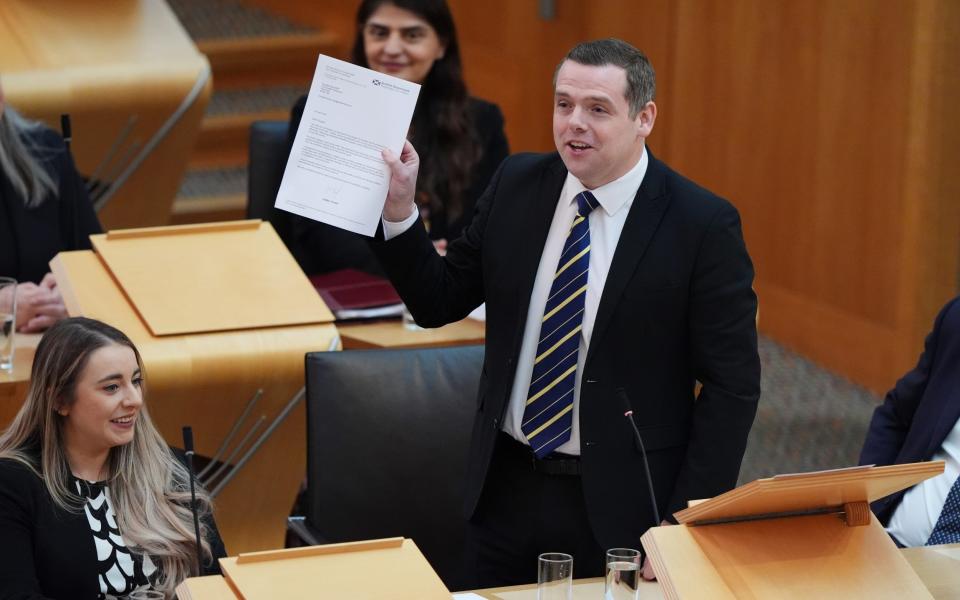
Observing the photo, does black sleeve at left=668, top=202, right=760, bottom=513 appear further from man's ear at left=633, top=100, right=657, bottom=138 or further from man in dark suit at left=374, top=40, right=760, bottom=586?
man's ear at left=633, top=100, right=657, bottom=138

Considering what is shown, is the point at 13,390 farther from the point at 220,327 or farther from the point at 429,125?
the point at 429,125

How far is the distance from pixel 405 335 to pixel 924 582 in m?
1.62

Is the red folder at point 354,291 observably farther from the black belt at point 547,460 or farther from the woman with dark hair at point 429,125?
the black belt at point 547,460

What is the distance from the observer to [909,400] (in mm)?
3240

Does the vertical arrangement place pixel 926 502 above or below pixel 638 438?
below

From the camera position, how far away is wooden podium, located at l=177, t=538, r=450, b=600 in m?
2.13

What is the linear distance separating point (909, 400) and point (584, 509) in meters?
0.87

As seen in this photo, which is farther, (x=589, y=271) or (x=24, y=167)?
(x=24, y=167)

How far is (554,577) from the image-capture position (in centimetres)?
240

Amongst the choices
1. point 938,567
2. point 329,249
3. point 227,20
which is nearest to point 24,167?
point 329,249

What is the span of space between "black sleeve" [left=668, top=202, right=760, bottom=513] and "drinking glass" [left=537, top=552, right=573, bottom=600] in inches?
14.6

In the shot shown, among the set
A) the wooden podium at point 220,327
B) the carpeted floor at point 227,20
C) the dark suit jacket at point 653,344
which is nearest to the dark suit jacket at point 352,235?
the wooden podium at point 220,327

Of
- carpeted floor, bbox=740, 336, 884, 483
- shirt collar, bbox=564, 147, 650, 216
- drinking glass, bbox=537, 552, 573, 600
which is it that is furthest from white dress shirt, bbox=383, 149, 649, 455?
carpeted floor, bbox=740, 336, 884, 483

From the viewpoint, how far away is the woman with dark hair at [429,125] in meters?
4.48
